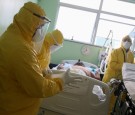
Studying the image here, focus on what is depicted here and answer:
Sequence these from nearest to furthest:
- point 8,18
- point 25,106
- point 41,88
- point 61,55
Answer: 1. point 41,88
2. point 25,106
3. point 8,18
4. point 61,55

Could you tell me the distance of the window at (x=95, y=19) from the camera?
20.0 feet

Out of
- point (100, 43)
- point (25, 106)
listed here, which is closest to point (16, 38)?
point (25, 106)

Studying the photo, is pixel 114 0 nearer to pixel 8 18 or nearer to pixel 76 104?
pixel 8 18

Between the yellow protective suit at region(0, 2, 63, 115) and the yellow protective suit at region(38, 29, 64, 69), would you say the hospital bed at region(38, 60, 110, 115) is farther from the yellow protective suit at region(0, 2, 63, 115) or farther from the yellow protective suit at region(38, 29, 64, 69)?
the yellow protective suit at region(0, 2, 63, 115)

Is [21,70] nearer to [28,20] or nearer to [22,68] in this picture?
[22,68]

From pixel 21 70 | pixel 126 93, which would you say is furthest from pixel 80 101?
pixel 21 70

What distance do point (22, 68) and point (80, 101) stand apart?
1.19 meters

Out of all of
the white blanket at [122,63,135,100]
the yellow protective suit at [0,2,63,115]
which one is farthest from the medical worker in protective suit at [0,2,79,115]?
the white blanket at [122,63,135,100]

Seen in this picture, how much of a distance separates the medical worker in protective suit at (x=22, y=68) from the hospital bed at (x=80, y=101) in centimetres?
81

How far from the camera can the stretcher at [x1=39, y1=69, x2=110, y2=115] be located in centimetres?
244

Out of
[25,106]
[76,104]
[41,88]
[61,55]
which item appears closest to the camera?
[41,88]

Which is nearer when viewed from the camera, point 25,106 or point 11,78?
point 11,78

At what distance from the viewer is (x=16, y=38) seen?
1.48 meters

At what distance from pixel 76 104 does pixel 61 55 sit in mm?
3586
